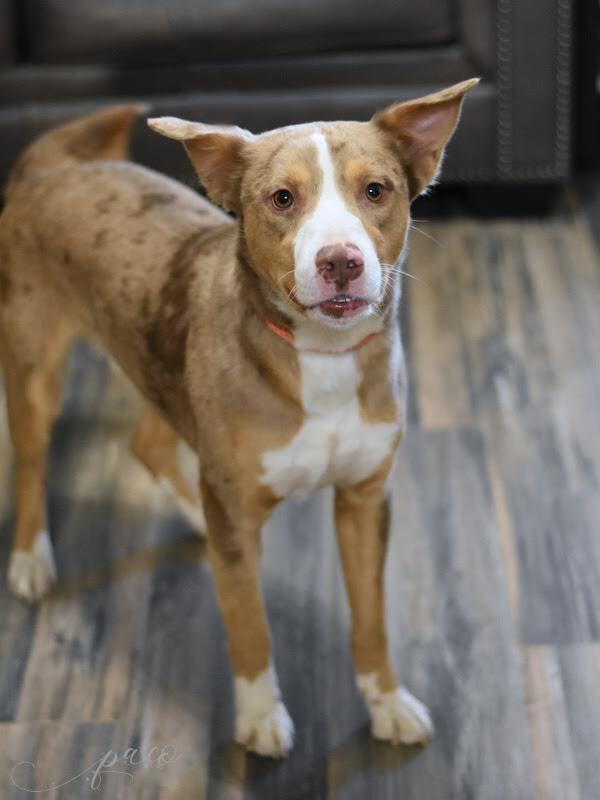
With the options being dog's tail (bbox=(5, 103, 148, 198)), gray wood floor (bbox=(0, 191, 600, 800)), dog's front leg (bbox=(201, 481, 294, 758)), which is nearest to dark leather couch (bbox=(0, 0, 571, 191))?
gray wood floor (bbox=(0, 191, 600, 800))

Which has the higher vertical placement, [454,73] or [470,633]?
[454,73]

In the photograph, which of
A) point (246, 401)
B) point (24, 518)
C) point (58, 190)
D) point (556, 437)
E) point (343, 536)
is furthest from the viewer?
point (556, 437)

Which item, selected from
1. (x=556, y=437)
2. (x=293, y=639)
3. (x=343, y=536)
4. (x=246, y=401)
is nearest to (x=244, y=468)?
(x=246, y=401)

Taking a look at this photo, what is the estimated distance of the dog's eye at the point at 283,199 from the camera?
1.69 meters

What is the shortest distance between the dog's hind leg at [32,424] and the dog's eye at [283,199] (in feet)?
2.27

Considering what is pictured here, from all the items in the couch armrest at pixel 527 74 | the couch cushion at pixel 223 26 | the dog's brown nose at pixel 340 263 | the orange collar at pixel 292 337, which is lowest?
the couch armrest at pixel 527 74

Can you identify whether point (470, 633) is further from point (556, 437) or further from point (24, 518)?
point (24, 518)

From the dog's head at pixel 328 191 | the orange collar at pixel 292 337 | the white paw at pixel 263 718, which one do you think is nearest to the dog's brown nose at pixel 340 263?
the dog's head at pixel 328 191

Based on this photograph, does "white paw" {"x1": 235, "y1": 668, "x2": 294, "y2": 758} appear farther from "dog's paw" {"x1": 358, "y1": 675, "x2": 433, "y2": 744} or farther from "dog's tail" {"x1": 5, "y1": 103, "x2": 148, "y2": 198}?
"dog's tail" {"x1": 5, "y1": 103, "x2": 148, "y2": 198}

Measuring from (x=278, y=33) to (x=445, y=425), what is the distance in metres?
1.12

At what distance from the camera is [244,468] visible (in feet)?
6.23

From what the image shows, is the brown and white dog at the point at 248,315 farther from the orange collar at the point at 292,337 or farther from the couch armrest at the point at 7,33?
the couch armrest at the point at 7,33

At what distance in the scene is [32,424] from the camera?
237 cm

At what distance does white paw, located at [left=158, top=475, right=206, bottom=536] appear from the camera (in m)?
2.50
